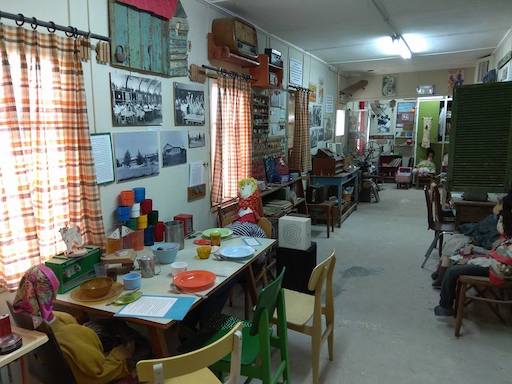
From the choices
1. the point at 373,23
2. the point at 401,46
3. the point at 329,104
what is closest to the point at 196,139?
the point at 373,23

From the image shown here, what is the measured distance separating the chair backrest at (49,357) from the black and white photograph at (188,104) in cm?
203

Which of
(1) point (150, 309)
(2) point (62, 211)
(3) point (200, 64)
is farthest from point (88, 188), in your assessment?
(3) point (200, 64)

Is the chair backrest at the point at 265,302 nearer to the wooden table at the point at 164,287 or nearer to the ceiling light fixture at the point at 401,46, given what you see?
the wooden table at the point at 164,287

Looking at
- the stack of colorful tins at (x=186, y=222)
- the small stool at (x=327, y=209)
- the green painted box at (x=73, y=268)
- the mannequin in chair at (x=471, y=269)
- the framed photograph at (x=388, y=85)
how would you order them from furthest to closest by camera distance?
1. the framed photograph at (x=388, y=85)
2. the small stool at (x=327, y=209)
3. the stack of colorful tins at (x=186, y=222)
4. the mannequin in chair at (x=471, y=269)
5. the green painted box at (x=73, y=268)

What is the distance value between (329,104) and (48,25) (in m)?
6.32

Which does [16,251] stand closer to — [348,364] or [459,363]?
[348,364]

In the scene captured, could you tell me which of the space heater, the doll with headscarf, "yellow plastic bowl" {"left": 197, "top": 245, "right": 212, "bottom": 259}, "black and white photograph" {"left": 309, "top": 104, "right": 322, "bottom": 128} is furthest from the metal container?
"black and white photograph" {"left": 309, "top": 104, "right": 322, "bottom": 128}

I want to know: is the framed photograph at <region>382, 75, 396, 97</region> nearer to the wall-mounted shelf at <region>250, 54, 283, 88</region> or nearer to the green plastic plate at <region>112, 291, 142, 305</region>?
the wall-mounted shelf at <region>250, 54, 283, 88</region>

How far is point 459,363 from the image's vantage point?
2.43m

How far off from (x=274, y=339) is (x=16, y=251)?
1495 millimetres

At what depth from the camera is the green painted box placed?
6.35ft

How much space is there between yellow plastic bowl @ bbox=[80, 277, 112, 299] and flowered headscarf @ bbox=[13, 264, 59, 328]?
12.9 inches

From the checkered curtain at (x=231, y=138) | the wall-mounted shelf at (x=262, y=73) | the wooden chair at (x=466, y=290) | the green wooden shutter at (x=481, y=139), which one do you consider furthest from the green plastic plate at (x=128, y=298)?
the wall-mounted shelf at (x=262, y=73)

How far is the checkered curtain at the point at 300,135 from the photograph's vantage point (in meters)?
5.71
